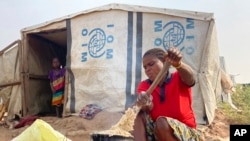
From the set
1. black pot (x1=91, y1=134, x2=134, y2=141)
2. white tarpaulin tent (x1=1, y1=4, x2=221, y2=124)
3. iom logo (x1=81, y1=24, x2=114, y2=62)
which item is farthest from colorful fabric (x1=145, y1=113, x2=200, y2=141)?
iom logo (x1=81, y1=24, x2=114, y2=62)

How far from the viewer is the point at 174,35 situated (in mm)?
5934

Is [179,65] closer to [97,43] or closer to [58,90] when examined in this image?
[97,43]

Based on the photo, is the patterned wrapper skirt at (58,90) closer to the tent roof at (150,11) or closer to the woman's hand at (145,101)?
the tent roof at (150,11)

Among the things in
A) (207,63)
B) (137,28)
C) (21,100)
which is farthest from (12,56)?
(207,63)

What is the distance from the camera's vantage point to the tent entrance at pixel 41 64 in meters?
7.68

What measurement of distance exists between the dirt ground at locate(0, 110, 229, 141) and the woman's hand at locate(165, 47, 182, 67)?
311 cm

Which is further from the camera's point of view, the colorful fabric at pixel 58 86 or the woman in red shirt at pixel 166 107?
the colorful fabric at pixel 58 86

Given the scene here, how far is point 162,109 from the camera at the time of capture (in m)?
2.52

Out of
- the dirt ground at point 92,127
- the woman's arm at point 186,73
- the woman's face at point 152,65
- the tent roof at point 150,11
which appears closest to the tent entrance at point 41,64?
the tent roof at point 150,11

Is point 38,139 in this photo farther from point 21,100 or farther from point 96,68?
point 21,100

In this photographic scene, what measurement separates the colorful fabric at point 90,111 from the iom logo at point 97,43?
2.99 feet

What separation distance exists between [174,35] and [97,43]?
1468mm

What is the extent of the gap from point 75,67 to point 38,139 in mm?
4168

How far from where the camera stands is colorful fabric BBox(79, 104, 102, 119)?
6047 millimetres
